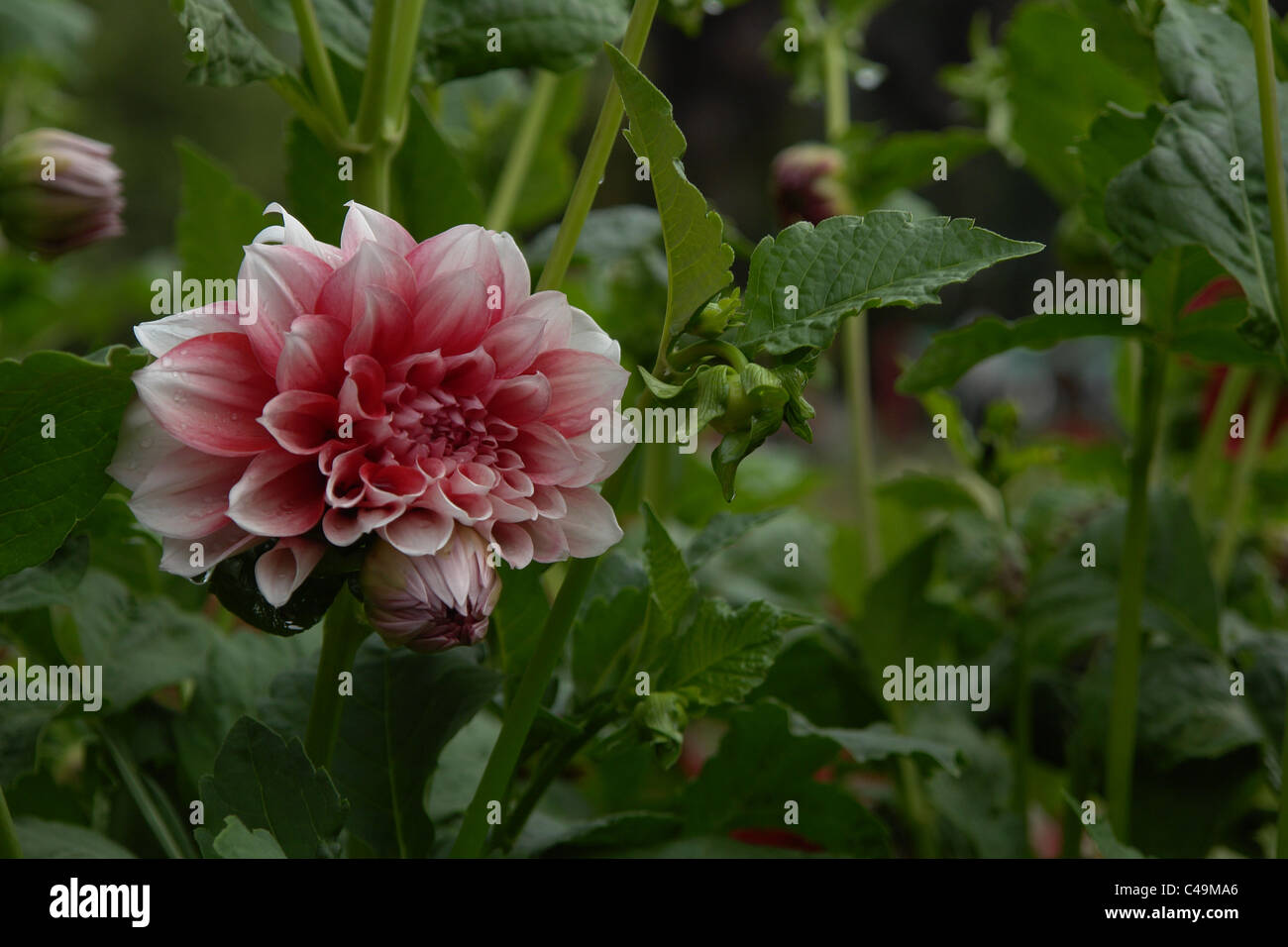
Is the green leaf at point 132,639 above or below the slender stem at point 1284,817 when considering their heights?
above

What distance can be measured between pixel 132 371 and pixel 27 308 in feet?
2.06

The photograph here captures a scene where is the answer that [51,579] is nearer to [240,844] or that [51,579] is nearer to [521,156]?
[240,844]

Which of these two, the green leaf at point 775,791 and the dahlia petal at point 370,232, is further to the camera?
the green leaf at point 775,791

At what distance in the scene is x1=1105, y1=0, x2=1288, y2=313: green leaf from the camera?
1.22 ft

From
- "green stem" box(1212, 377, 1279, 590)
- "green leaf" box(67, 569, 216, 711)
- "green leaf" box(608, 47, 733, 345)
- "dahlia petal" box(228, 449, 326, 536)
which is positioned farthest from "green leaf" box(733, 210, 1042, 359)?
"green stem" box(1212, 377, 1279, 590)

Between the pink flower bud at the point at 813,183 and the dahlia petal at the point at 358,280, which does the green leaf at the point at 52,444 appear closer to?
the dahlia petal at the point at 358,280

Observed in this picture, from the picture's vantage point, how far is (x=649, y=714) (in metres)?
0.32

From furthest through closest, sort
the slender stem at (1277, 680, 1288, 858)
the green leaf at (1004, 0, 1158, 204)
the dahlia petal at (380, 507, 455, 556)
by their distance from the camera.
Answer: the green leaf at (1004, 0, 1158, 204) → the slender stem at (1277, 680, 1288, 858) → the dahlia petal at (380, 507, 455, 556)

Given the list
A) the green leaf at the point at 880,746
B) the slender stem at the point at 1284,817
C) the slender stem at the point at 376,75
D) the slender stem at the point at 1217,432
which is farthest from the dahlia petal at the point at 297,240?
the slender stem at the point at 1217,432

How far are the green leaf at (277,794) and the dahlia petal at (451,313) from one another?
11cm

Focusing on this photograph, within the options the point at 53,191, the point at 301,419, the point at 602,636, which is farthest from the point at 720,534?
the point at 53,191

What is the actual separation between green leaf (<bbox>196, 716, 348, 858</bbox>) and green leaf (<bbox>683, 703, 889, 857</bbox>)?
14 cm

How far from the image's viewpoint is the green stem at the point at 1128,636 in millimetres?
427

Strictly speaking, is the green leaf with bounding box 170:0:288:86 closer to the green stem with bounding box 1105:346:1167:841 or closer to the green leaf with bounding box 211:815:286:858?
the green leaf with bounding box 211:815:286:858
